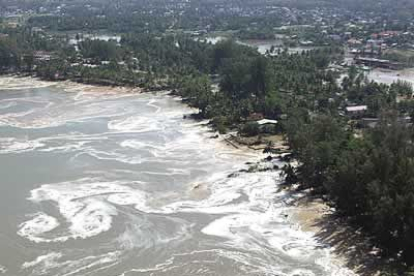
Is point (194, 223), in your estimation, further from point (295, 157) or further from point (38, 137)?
point (38, 137)

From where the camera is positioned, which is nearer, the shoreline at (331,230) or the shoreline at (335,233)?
the shoreline at (335,233)

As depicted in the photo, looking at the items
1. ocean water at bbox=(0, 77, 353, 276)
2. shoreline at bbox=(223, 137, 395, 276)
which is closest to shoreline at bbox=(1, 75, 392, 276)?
shoreline at bbox=(223, 137, 395, 276)

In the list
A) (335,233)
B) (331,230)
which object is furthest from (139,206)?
(335,233)

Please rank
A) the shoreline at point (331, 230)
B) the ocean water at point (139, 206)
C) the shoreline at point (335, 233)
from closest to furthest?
the shoreline at point (335, 233)
the shoreline at point (331, 230)
the ocean water at point (139, 206)

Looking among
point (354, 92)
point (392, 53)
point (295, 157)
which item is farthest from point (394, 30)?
point (295, 157)

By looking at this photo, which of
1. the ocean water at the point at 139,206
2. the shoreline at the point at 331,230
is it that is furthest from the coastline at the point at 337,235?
the ocean water at the point at 139,206

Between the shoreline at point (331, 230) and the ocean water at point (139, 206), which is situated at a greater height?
the shoreline at point (331, 230)

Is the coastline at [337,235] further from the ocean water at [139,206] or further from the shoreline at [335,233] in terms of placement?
the ocean water at [139,206]

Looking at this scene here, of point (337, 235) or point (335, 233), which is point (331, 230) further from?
point (337, 235)
